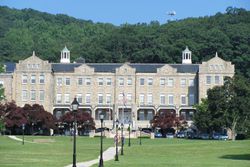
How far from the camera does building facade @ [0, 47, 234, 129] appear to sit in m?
127

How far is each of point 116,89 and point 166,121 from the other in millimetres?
15225

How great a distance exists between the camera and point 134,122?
12556cm

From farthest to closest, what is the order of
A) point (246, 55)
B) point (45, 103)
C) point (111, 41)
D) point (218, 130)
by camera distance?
1. point (111, 41)
2. point (246, 55)
3. point (45, 103)
4. point (218, 130)

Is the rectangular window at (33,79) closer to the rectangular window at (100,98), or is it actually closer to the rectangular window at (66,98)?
the rectangular window at (66,98)

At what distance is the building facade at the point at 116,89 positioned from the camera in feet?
416

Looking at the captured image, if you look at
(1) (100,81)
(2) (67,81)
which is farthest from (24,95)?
(1) (100,81)

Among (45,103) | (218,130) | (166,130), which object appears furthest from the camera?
(45,103)

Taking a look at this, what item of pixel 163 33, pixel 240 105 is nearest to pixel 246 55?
pixel 163 33

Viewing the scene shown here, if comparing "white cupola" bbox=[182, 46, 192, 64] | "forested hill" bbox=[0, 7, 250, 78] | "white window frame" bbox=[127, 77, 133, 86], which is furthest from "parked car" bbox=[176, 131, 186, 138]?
"forested hill" bbox=[0, 7, 250, 78]

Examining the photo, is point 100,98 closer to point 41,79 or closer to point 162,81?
point 41,79

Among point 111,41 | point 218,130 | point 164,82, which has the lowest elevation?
point 218,130

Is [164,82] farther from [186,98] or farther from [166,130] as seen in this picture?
[166,130]

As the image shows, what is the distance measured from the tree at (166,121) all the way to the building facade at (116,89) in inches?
325

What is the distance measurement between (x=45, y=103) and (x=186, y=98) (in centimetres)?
2311
